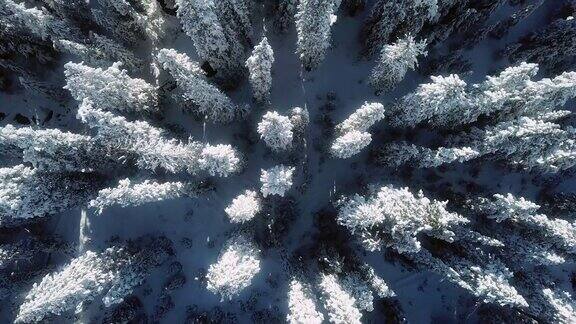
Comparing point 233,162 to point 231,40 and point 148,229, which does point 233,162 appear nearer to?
point 231,40

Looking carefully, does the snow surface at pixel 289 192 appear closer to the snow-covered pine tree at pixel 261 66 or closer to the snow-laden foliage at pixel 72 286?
the snow-covered pine tree at pixel 261 66

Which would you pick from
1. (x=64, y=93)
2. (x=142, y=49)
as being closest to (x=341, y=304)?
(x=142, y=49)

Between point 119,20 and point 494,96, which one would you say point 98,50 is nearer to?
point 119,20

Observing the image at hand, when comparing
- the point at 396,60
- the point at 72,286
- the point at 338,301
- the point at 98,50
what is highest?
the point at 98,50

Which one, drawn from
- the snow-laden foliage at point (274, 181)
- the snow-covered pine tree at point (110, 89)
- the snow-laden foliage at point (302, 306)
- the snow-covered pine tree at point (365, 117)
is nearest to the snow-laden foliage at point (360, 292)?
the snow-laden foliage at point (302, 306)

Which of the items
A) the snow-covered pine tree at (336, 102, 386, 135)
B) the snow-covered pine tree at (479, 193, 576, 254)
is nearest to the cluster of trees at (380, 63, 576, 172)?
the snow-covered pine tree at (336, 102, 386, 135)

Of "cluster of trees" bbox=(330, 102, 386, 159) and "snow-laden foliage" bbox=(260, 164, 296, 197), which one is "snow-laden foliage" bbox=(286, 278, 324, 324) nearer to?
"snow-laden foliage" bbox=(260, 164, 296, 197)

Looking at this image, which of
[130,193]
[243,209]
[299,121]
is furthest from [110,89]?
[299,121]
